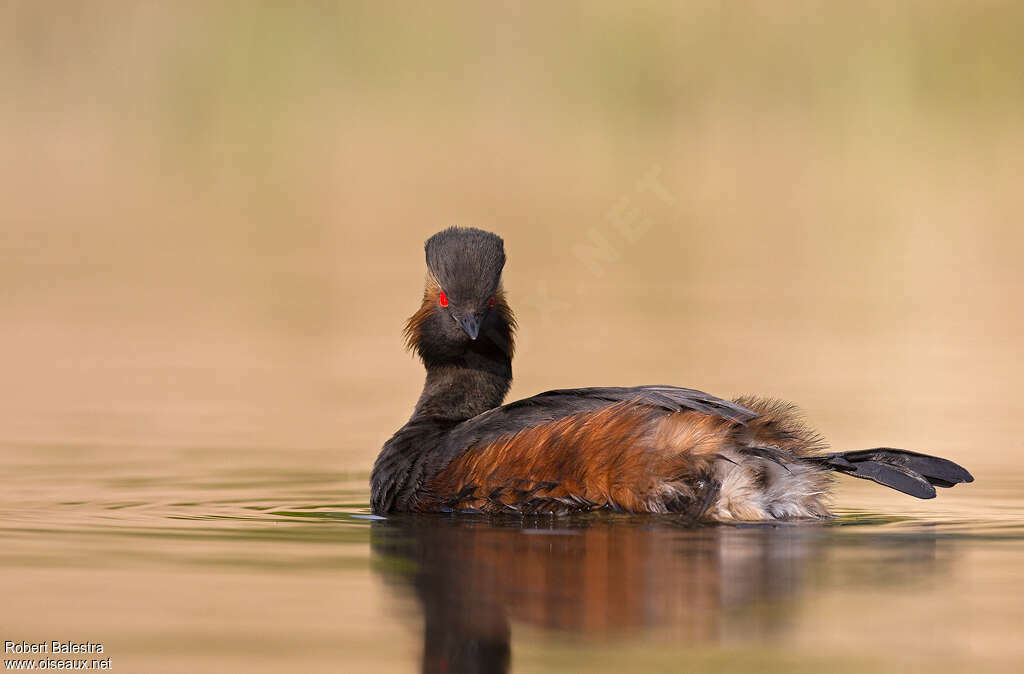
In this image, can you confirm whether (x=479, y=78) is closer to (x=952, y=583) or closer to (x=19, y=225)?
(x=19, y=225)

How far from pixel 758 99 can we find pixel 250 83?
546 inches

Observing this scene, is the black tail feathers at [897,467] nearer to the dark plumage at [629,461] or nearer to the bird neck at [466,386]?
the dark plumage at [629,461]

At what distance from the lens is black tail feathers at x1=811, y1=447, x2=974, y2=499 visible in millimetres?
A: 8578

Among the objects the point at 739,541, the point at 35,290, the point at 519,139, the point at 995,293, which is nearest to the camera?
the point at 739,541

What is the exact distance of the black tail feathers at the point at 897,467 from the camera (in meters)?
8.58

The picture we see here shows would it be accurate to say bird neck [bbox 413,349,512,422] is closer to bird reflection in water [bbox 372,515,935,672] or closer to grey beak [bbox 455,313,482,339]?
grey beak [bbox 455,313,482,339]

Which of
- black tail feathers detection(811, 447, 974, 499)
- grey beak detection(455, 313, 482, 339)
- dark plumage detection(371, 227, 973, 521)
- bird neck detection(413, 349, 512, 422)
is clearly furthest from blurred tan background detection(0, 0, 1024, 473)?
black tail feathers detection(811, 447, 974, 499)

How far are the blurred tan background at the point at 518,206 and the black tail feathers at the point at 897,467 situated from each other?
2580mm

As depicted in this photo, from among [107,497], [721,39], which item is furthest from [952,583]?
[721,39]

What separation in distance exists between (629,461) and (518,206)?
29199 millimetres

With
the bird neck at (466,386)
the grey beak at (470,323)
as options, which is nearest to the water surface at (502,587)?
the bird neck at (466,386)

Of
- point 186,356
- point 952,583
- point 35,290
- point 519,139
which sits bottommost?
point 952,583

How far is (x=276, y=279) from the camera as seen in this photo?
1113 inches

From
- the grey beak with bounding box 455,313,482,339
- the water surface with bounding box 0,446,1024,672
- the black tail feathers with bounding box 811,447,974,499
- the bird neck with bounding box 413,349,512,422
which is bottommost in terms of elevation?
the water surface with bounding box 0,446,1024,672
